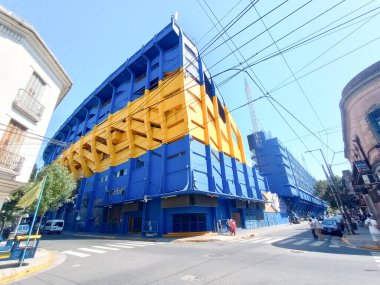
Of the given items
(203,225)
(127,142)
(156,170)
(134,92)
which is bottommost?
(203,225)

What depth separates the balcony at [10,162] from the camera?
861cm

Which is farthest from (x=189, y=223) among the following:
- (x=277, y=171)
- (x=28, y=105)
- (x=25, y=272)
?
(x=277, y=171)

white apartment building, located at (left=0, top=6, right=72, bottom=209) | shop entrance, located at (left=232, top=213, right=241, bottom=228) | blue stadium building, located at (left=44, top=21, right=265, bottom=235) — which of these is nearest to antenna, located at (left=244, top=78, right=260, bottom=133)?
blue stadium building, located at (left=44, top=21, right=265, bottom=235)

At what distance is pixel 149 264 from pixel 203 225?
14416mm

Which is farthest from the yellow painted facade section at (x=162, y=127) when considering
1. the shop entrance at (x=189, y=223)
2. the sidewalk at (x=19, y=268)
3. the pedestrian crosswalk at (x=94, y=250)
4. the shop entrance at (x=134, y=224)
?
the sidewalk at (x=19, y=268)

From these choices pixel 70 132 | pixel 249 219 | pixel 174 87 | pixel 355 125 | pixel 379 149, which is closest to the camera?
pixel 379 149

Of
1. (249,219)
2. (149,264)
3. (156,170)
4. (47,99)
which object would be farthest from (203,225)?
(47,99)

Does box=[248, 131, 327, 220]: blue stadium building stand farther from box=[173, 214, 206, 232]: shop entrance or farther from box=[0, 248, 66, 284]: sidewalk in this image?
box=[0, 248, 66, 284]: sidewalk

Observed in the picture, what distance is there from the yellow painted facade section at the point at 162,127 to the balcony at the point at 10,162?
1143cm

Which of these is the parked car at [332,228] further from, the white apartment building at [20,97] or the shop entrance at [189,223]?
the white apartment building at [20,97]

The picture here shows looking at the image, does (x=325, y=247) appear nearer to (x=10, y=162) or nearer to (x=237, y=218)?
(x=10, y=162)

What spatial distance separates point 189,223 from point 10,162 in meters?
16.3

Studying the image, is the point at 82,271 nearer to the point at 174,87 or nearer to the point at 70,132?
the point at 174,87

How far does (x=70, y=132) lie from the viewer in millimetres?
51625
